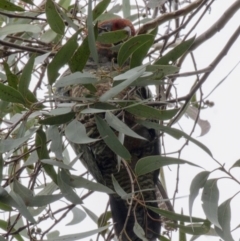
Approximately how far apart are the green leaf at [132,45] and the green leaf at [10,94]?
9.6 inches

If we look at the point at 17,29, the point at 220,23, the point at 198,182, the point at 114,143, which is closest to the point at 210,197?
the point at 198,182

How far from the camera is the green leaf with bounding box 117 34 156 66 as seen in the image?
121cm

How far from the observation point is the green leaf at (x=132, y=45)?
121 centimetres

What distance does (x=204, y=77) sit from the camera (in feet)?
4.45

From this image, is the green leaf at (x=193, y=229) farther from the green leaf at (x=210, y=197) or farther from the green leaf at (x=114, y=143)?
the green leaf at (x=114, y=143)

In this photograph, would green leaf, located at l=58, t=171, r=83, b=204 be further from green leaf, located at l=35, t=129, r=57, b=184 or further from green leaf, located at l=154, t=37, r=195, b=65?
green leaf, located at l=154, t=37, r=195, b=65

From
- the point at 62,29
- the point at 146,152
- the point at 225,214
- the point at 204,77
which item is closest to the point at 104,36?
the point at 62,29

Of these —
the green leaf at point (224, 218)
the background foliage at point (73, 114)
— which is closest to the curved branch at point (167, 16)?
the background foliage at point (73, 114)

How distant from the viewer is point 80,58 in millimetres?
1198

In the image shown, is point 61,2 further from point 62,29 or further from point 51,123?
point 51,123

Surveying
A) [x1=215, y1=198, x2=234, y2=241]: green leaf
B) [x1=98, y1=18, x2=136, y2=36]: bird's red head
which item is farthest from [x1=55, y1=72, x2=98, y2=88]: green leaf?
[x1=98, y1=18, x2=136, y2=36]: bird's red head

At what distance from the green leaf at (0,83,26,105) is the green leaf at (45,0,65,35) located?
8.1 inches

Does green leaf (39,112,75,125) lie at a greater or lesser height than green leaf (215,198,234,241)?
greater

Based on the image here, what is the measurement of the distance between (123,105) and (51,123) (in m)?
0.18
